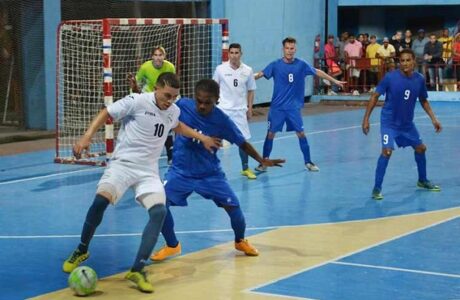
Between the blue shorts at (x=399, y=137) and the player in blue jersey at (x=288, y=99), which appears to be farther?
the player in blue jersey at (x=288, y=99)

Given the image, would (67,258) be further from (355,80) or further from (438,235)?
(355,80)

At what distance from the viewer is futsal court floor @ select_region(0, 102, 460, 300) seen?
356 inches

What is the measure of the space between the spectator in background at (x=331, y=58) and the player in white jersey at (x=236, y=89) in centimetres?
1721

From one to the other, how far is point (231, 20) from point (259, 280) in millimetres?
20403

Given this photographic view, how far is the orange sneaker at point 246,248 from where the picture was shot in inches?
405

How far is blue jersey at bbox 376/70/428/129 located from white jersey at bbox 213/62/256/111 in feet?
9.46

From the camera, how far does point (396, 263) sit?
999 centimetres

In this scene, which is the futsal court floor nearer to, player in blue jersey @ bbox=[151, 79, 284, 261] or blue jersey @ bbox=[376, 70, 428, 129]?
player in blue jersey @ bbox=[151, 79, 284, 261]

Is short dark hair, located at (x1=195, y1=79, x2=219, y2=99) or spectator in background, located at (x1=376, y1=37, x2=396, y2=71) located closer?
short dark hair, located at (x1=195, y1=79, x2=219, y2=99)

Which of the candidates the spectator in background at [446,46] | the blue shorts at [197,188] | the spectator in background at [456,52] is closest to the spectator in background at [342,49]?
the spectator in background at [446,46]

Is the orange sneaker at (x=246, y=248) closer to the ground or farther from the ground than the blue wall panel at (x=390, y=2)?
closer to the ground

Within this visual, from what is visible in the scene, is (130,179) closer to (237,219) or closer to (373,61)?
(237,219)

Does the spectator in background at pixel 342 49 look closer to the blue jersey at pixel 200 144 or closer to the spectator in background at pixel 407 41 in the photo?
the spectator in background at pixel 407 41

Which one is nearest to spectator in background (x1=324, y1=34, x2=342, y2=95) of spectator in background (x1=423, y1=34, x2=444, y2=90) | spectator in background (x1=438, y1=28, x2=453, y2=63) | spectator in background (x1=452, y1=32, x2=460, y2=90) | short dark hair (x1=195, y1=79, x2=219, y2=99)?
spectator in background (x1=423, y1=34, x2=444, y2=90)
